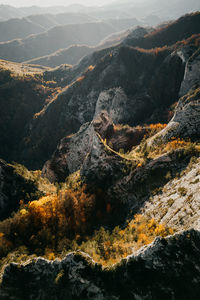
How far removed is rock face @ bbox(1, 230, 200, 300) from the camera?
12398 millimetres

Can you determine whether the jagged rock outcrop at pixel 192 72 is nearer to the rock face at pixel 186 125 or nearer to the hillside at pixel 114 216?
the hillside at pixel 114 216

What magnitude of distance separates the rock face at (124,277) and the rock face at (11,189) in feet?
115

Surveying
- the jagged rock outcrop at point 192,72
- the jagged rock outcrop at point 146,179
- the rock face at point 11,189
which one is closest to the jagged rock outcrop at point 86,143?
the rock face at point 11,189

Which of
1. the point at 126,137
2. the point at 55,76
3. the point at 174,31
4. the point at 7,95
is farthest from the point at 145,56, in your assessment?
the point at 7,95

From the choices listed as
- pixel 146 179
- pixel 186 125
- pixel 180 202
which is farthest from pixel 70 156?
pixel 180 202

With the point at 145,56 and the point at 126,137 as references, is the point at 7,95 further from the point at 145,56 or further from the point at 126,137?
the point at 126,137

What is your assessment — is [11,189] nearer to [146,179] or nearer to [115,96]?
[146,179]

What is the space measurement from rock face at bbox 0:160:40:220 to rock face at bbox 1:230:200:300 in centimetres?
3496

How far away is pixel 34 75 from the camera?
523 feet

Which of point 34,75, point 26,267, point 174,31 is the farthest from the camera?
point 34,75

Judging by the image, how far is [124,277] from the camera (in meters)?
13.6

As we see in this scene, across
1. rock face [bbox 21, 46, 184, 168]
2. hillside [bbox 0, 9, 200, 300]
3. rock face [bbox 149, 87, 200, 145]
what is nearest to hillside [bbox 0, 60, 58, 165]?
rock face [bbox 21, 46, 184, 168]

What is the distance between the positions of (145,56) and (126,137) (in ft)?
262

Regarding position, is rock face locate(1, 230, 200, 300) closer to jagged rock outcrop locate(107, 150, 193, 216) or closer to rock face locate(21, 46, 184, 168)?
jagged rock outcrop locate(107, 150, 193, 216)
